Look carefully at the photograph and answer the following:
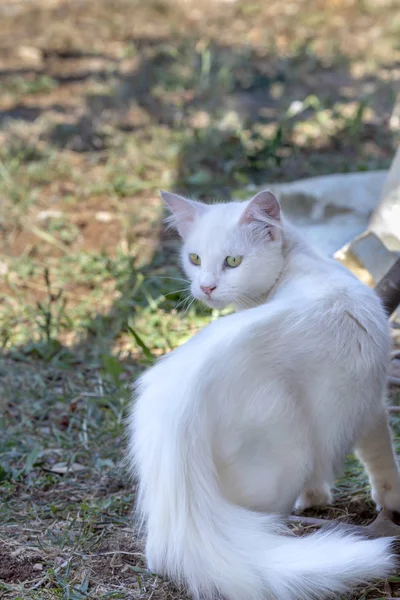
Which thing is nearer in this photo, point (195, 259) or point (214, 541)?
point (214, 541)

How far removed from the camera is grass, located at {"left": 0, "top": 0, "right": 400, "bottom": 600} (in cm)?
261

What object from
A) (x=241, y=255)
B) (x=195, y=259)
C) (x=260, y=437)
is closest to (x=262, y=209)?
(x=241, y=255)

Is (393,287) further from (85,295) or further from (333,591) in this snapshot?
(85,295)

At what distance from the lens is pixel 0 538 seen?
242 cm

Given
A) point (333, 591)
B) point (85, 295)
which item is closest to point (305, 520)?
point (333, 591)

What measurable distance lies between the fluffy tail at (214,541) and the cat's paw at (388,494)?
0.39 m

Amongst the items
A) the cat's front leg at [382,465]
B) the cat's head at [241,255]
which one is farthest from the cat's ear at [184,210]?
the cat's front leg at [382,465]

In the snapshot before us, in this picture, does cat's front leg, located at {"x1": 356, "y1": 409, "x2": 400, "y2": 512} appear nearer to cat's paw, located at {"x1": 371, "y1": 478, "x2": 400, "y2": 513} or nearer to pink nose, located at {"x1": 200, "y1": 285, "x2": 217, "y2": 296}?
cat's paw, located at {"x1": 371, "y1": 478, "x2": 400, "y2": 513}

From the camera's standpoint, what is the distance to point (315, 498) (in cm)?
258

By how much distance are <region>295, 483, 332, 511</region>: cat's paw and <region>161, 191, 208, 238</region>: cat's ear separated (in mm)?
901

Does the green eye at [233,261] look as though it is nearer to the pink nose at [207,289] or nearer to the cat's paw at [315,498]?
the pink nose at [207,289]

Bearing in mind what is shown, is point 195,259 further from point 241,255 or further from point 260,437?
point 260,437

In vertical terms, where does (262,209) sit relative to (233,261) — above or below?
above

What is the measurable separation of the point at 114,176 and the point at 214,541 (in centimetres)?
366
